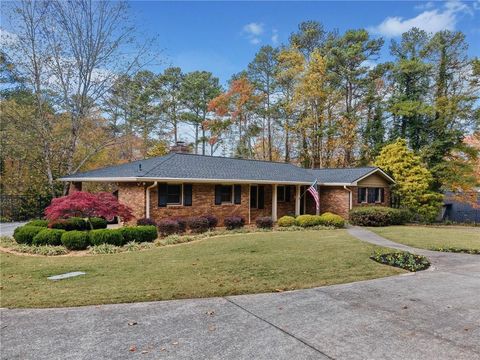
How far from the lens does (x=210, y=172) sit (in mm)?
17641

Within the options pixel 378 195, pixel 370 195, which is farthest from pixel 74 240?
pixel 378 195

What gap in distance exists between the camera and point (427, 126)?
91.8ft

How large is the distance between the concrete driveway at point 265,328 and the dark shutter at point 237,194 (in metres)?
12.3

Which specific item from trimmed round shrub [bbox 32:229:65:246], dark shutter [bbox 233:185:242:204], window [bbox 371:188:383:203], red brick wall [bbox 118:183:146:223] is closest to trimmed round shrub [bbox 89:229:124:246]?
trimmed round shrub [bbox 32:229:65:246]

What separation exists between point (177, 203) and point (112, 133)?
18.1m

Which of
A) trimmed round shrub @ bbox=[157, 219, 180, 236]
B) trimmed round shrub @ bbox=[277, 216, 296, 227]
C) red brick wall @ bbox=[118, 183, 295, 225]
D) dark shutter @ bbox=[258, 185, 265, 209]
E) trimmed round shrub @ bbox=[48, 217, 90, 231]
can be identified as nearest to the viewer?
trimmed round shrub @ bbox=[48, 217, 90, 231]

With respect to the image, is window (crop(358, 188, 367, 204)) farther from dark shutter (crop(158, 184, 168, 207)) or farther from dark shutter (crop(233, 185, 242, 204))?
dark shutter (crop(158, 184, 168, 207))

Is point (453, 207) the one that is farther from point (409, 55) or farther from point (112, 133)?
point (112, 133)

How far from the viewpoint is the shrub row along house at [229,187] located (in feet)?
51.1

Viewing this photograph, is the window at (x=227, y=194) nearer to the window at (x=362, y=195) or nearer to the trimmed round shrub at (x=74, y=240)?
the trimmed round shrub at (x=74, y=240)

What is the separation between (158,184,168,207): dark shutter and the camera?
619 inches

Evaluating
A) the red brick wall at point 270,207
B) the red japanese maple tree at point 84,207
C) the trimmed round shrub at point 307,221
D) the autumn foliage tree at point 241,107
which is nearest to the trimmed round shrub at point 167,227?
the red japanese maple tree at point 84,207

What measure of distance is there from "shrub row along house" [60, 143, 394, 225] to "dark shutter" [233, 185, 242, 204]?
0.05 meters

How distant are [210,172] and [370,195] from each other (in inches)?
440
